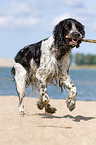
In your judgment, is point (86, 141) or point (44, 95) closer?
point (86, 141)

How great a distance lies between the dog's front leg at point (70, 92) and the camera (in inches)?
222

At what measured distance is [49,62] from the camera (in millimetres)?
5836

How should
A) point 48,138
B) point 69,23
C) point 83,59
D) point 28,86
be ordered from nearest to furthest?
point 48,138 < point 69,23 < point 28,86 < point 83,59

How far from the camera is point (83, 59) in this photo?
97.6 m

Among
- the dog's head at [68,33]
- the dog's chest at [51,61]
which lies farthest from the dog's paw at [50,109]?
the dog's head at [68,33]

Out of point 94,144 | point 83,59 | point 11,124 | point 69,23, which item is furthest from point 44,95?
point 83,59

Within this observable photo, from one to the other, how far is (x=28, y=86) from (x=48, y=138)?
2.76 m

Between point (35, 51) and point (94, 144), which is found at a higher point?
point (35, 51)

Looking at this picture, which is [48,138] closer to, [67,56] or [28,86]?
[67,56]

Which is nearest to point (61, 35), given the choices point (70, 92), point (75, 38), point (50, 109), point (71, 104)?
point (75, 38)

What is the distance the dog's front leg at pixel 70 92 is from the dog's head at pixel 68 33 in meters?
0.68

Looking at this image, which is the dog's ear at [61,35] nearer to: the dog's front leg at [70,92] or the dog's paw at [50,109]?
the dog's front leg at [70,92]

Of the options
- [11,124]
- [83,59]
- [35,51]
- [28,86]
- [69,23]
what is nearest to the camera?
[11,124]

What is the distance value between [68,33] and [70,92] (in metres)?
1.20
